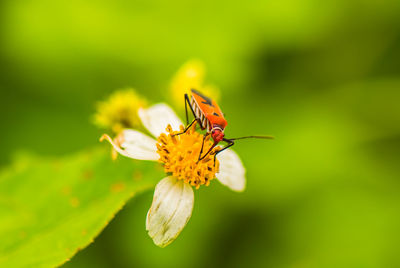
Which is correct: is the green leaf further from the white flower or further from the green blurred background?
the green blurred background

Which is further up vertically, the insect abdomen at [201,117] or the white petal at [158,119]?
the white petal at [158,119]

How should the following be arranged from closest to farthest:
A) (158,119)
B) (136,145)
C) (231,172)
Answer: (136,145) < (231,172) < (158,119)

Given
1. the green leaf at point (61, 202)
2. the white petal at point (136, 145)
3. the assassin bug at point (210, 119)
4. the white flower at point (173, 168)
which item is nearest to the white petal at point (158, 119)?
the white flower at point (173, 168)

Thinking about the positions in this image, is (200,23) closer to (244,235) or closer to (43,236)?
(244,235)

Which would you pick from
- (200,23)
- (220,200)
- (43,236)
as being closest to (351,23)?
(200,23)

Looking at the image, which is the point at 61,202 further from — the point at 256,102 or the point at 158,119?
the point at 256,102

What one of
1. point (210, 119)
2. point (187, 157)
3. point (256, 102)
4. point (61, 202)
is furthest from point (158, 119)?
point (256, 102)

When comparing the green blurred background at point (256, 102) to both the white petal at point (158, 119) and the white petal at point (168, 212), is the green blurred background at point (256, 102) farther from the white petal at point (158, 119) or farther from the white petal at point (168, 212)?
the white petal at point (168, 212)
